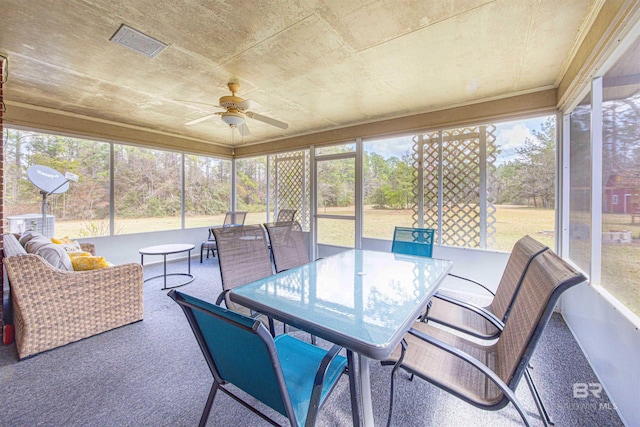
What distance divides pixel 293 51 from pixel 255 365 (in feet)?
7.70

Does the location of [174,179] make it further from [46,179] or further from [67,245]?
[67,245]

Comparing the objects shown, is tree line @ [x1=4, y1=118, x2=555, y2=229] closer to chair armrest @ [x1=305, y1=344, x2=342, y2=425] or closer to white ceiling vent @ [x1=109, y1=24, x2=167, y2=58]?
white ceiling vent @ [x1=109, y1=24, x2=167, y2=58]

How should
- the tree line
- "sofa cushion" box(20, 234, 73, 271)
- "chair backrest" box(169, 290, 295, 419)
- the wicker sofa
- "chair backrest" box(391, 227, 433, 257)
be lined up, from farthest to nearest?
the tree line < "chair backrest" box(391, 227, 433, 257) < "sofa cushion" box(20, 234, 73, 271) < the wicker sofa < "chair backrest" box(169, 290, 295, 419)

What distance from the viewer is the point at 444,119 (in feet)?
11.7

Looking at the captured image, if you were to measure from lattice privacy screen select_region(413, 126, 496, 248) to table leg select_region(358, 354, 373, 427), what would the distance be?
2899 mm

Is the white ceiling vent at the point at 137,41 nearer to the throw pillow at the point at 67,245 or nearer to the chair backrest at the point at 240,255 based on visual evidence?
the chair backrest at the point at 240,255

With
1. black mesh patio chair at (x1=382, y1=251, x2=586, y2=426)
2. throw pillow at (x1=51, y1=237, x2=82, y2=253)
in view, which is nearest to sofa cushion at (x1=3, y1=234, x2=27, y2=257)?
throw pillow at (x1=51, y1=237, x2=82, y2=253)

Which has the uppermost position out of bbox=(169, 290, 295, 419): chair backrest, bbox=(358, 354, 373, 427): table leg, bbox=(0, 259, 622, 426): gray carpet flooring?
bbox=(169, 290, 295, 419): chair backrest

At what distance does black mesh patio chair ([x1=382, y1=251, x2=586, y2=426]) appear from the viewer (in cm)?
98

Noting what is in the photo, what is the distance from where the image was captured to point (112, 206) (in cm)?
437

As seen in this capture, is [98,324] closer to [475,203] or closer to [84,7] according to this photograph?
[84,7]

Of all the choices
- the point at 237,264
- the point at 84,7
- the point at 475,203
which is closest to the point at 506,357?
the point at 237,264

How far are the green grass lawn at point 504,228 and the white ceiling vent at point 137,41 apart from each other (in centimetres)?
330

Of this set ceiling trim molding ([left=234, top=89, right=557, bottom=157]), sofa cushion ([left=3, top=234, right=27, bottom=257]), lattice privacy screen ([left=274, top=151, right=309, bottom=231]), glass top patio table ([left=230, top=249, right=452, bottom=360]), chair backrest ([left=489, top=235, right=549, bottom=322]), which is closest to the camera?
glass top patio table ([left=230, top=249, right=452, bottom=360])
